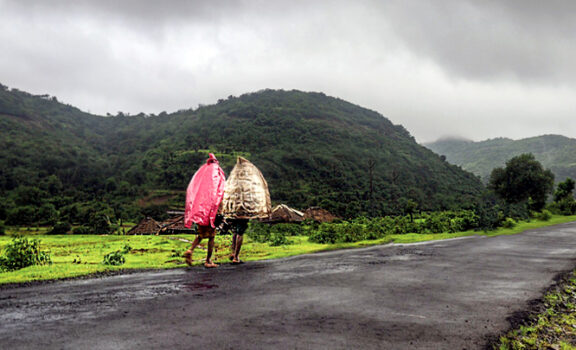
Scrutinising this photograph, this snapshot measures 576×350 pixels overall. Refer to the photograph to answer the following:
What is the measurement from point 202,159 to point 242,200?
3637 inches

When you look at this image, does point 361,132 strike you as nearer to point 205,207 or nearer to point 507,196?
point 507,196

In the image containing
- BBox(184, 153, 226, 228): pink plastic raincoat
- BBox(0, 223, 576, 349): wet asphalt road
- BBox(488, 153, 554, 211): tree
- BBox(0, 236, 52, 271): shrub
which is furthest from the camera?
BBox(488, 153, 554, 211): tree

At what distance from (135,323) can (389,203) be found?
76697 millimetres

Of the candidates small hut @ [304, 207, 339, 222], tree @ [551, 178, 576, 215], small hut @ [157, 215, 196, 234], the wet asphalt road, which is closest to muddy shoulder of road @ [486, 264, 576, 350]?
the wet asphalt road

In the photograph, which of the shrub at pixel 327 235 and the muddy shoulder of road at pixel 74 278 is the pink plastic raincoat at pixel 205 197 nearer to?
the muddy shoulder of road at pixel 74 278

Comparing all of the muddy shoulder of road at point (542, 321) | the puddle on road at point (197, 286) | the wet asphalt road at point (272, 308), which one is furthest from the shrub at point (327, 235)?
the puddle on road at point (197, 286)

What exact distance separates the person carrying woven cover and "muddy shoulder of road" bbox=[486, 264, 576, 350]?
7.39 metres

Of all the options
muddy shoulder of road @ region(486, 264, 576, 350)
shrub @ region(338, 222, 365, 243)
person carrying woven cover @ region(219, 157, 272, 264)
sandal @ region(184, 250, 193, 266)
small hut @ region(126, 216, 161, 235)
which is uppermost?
person carrying woven cover @ region(219, 157, 272, 264)

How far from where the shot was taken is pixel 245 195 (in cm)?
1114

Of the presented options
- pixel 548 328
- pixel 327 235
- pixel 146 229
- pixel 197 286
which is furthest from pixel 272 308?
pixel 146 229

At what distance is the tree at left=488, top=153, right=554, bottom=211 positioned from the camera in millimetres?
48531

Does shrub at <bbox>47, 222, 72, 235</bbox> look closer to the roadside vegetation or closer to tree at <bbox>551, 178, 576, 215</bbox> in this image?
the roadside vegetation

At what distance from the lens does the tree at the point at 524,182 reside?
4853cm

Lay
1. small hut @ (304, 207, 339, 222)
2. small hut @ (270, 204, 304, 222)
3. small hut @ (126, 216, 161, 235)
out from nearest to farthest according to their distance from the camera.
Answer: small hut @ (126, 216, 161, 235)
small hut @ (270, 204, 304, 222)
small hut @ (304, 207, 339, 222)
